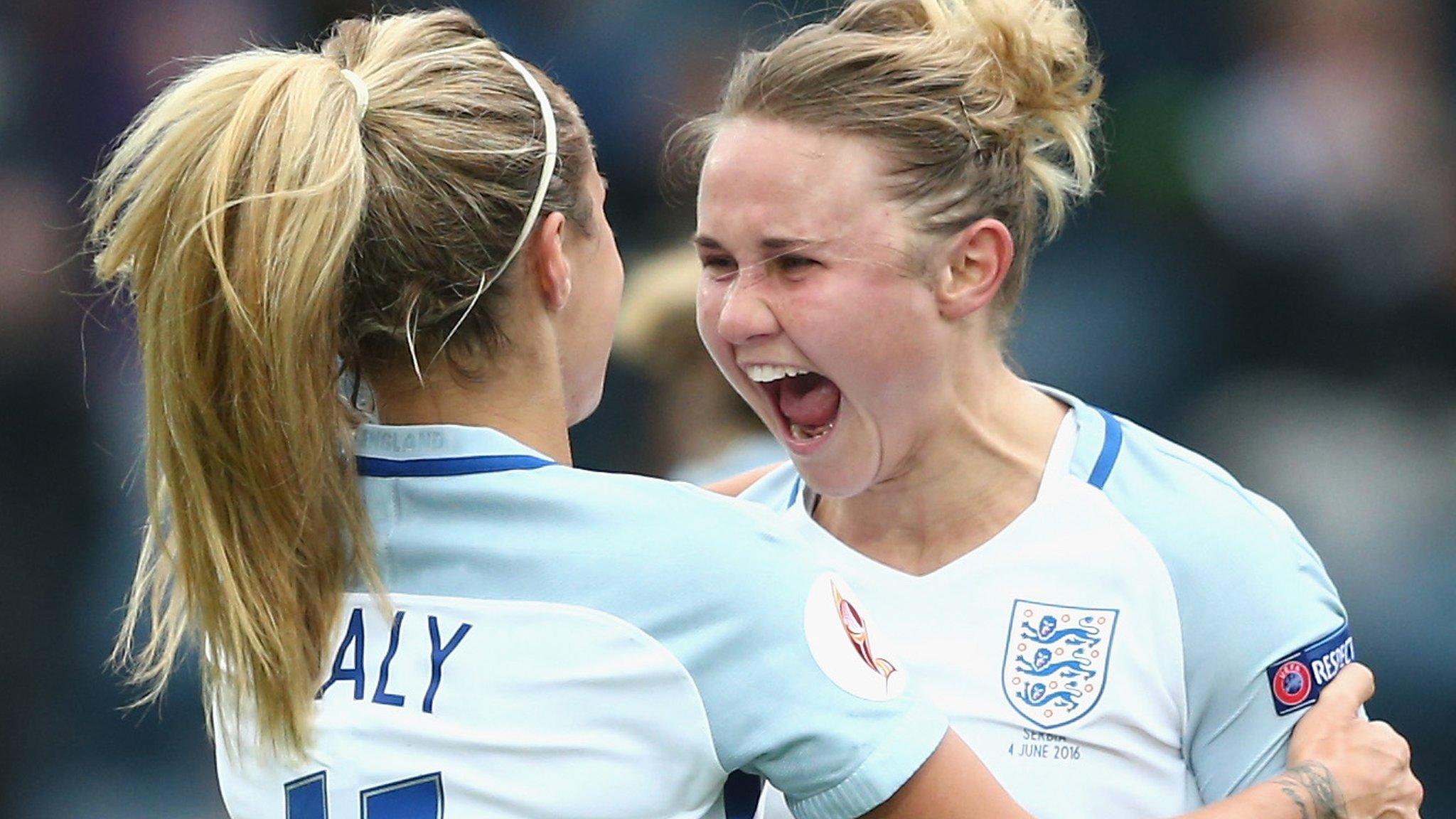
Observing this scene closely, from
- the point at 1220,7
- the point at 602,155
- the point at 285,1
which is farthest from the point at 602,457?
the point at 1220,7

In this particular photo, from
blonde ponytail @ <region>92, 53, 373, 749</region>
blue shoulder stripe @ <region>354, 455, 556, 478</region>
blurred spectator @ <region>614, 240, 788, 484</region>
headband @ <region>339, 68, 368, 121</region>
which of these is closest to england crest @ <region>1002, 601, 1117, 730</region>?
blue shoulder stripe @ <region>354, 455, 556, 478</region>

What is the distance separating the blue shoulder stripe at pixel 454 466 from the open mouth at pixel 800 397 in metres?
0.59

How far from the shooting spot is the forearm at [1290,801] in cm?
164

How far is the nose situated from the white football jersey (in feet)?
1.22

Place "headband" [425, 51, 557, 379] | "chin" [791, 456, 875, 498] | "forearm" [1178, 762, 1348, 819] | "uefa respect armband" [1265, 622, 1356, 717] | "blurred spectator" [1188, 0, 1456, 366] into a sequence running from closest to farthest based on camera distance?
"headband" [425, 51, 557, 379]
"forearm" [1178, 762, 1348, 819]
"uefa respect armband" [1265, 622, 1356, 717]
"chin" [791, 456, 875, 498]
"blurred spectator" [1188, 0, 1456, 366]

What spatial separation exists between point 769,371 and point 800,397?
101 mm

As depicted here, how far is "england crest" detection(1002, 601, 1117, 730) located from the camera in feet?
6.12

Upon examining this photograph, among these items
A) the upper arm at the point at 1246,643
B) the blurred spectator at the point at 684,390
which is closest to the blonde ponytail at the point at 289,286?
the upper arm at the point at 1246,643

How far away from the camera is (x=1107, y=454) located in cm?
198

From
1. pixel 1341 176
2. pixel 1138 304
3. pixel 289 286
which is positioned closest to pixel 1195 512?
pixel 289 286

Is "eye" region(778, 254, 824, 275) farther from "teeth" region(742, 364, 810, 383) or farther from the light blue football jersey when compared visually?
the light blue football jersey

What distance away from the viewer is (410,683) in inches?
55.6

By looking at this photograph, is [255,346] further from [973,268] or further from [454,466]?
[973,268]

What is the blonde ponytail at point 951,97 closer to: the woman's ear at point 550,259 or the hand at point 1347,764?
the woman's ear at point 550,259
